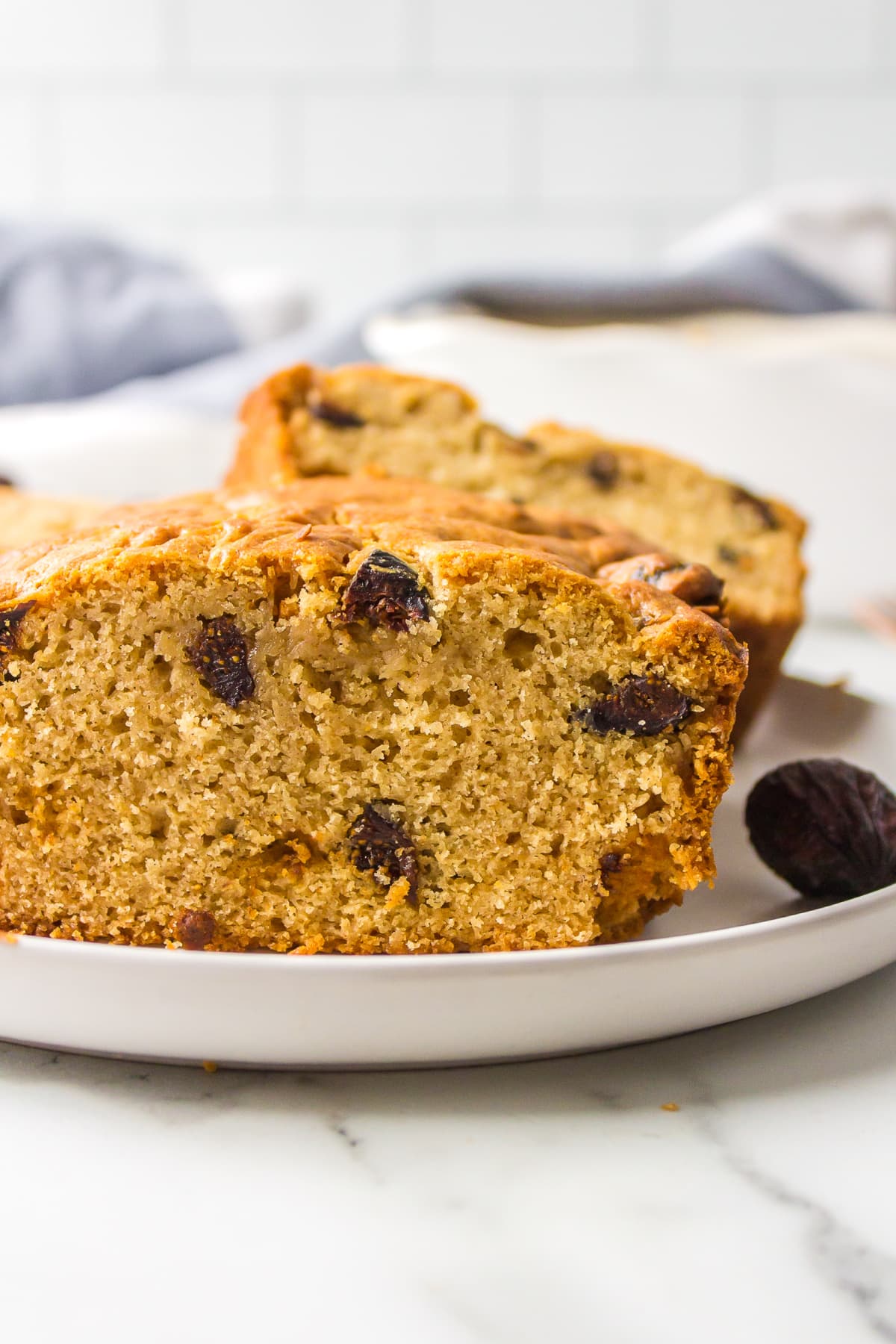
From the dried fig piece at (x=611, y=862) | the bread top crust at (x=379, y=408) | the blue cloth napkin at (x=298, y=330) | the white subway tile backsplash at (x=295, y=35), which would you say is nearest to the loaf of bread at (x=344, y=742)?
the dried fig piece at (x=611, y=862)

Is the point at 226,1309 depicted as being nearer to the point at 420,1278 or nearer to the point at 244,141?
the point at 420,1278

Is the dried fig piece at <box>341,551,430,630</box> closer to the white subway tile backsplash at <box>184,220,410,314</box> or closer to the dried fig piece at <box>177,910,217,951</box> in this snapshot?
the dried fig piece at <box>177,910,217,951</box>

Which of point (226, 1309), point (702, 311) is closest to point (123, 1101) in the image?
point (226, 1309)

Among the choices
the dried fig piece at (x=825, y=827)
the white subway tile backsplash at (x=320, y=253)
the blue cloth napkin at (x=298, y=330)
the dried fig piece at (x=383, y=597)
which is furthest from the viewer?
the white subway tile backsplash at (x=320, y=253)

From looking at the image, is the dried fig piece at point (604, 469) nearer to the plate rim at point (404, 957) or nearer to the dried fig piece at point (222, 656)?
the dried fig piece at point (222, 656)

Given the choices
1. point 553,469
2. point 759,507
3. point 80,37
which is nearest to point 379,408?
point 553,469
